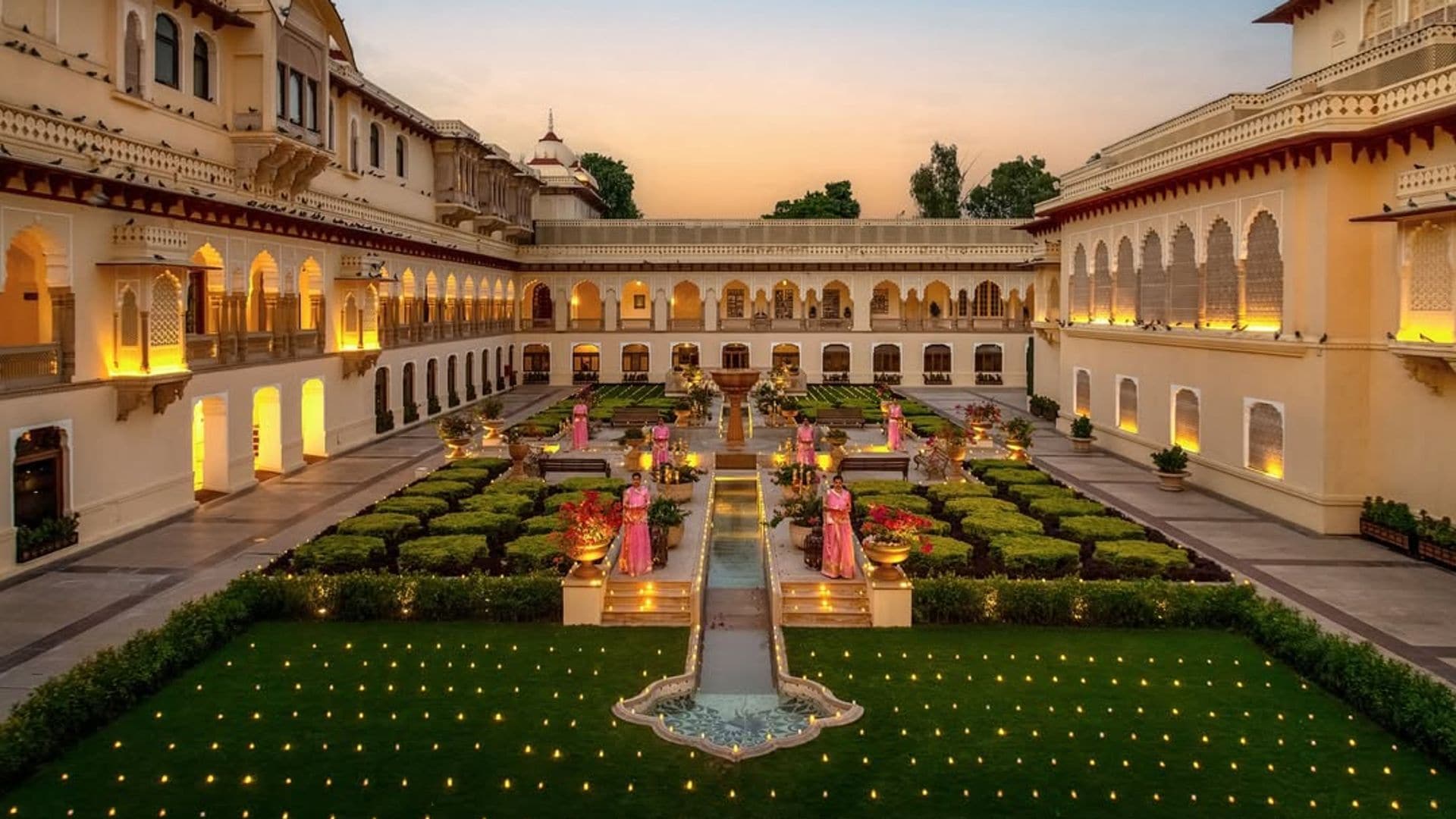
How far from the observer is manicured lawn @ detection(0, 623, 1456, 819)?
9.29 meters

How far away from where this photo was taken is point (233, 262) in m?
24.3

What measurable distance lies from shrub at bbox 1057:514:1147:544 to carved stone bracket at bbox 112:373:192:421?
1646 cm

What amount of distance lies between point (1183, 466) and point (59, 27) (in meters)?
24.0

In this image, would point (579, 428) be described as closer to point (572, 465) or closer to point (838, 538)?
point (572, 465)

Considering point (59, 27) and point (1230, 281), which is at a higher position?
point (59, 27)

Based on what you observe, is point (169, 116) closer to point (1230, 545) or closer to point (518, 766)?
point (518, 766)

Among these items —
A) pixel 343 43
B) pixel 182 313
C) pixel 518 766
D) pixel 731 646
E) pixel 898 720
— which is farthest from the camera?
pixel 343 43

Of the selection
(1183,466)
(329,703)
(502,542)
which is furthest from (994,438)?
(329,703)

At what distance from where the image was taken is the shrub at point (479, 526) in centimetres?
1804

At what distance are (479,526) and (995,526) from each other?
8649 mm

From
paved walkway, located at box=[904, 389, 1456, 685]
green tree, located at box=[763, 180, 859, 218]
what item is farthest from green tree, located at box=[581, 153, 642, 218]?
paved walkway, located at box=[904, 389, 1456, 685]

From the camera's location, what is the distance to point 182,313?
69.3 ft

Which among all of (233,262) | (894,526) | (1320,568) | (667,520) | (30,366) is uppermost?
(233,262)

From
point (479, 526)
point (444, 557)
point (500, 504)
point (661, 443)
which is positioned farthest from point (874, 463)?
point (444, 557)
